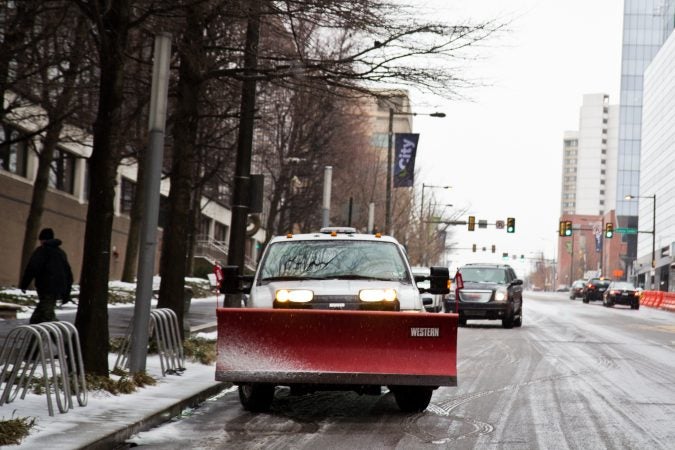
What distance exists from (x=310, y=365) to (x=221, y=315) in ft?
3.28

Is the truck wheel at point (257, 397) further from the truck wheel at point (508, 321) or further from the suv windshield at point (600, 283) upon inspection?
Result: the suv windshield at point (600, 283)

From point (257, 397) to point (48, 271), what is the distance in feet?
16.8

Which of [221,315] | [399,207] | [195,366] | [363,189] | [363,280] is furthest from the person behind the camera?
[399,207]

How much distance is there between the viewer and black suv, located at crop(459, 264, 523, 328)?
29.7 meters

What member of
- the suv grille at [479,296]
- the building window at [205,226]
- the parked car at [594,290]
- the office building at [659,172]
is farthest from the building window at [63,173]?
the office building at [659,172]

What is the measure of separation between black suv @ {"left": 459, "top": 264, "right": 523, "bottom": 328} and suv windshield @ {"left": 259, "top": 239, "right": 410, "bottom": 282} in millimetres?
17459

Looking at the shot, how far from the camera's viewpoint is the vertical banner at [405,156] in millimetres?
44844

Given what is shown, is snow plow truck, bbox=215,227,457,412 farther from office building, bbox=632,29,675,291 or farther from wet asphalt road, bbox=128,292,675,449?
office building, bbox=632,29,675,291

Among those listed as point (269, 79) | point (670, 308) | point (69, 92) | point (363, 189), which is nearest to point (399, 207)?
point (363, 189)

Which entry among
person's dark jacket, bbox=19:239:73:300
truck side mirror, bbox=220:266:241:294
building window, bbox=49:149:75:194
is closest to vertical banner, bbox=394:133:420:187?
building window, bbox=49:149:75:194

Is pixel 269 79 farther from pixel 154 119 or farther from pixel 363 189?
pixel 363 189

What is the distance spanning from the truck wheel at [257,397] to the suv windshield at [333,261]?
129cm

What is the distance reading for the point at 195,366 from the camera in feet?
49.2

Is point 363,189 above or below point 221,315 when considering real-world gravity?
above
